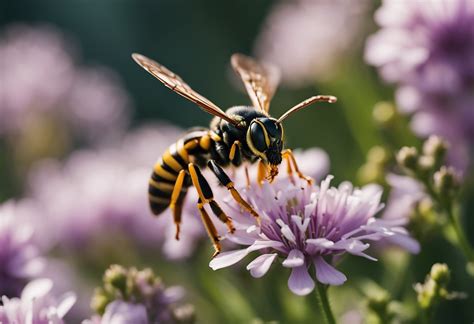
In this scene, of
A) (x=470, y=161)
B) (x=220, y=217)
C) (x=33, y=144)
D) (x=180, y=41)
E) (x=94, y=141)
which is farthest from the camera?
(x=180, y=41)

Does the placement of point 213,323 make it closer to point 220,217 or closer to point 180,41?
point 220,217

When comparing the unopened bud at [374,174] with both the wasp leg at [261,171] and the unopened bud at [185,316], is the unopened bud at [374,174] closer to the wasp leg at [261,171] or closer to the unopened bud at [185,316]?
the wasp leg at [261,171]

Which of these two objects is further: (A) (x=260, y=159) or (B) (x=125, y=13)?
(B) (x=125, y=13)

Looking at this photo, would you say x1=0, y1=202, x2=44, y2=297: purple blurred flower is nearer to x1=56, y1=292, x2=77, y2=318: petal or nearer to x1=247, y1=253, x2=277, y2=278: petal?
x1=56, y1=292, x2=77, y2=318: petal

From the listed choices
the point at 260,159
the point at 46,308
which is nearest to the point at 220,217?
the point at 260,159

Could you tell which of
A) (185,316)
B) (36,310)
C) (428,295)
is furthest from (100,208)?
(428,295)

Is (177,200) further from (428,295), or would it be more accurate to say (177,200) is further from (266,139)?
(428,295)
